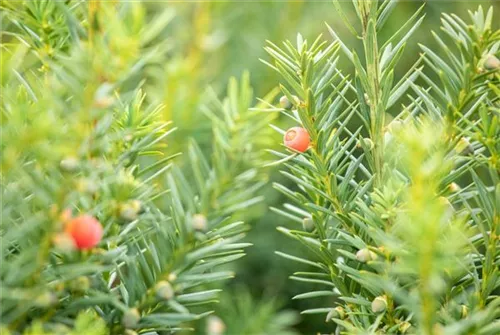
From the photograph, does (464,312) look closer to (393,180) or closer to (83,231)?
(393,180)

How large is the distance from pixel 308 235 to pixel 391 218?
8 cm

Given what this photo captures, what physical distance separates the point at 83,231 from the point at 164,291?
0.05 m

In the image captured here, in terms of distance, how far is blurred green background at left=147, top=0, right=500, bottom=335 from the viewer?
699 millimetres

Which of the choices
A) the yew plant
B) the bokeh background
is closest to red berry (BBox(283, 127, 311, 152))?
the yew plant

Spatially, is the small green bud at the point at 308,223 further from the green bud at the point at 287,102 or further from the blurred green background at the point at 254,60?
the blurred green background at the point at 254,60

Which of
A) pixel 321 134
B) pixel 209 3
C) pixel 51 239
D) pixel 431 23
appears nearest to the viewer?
pixel 51 239

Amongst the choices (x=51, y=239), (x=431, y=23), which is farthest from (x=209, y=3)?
(x=51, y=239)

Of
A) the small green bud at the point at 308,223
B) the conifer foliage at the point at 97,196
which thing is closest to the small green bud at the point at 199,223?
the conifer foliage at the point at 97,196

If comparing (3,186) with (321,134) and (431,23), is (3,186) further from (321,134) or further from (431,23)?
(431,23)

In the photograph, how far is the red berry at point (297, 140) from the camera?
1.24 ft

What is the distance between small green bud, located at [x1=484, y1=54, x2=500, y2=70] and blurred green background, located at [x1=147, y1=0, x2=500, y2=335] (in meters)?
0.30

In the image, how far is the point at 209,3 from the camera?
783mm

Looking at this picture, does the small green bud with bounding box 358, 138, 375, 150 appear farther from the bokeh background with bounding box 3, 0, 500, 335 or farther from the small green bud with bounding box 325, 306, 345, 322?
the bokeh background with bounding box 3, 0, 500, 335

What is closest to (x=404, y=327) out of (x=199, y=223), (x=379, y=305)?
(x=379, y=305)
